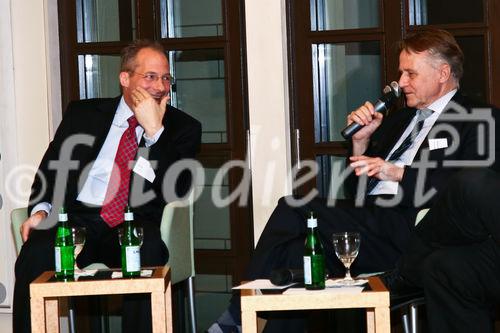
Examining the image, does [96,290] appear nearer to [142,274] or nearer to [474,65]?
[142,274]

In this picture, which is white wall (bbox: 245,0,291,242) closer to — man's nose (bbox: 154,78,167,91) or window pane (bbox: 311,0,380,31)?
window pane (bbox: 311,0,380,31)

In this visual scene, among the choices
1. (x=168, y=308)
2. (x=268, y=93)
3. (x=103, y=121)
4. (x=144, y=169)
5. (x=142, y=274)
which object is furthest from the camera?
(x=268, y=93)

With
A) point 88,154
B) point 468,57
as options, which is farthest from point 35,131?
point 468,57

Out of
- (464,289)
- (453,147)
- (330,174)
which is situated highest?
(453,147)

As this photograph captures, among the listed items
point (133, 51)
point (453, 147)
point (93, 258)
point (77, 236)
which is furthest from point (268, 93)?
point (77, 236)

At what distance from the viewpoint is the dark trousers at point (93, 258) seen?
370 centimetres

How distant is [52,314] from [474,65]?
2238 mm

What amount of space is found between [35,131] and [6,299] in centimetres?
89

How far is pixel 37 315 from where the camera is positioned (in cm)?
315

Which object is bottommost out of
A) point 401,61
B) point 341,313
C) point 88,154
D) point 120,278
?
point 341,313

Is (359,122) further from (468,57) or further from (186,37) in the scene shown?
(186,37)

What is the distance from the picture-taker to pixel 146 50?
4.16 m

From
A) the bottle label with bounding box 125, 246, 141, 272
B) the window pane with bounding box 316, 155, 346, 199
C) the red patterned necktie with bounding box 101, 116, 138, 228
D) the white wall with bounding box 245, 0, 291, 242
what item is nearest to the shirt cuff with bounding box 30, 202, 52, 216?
the red patterned necktie with bounding box 101, 116, 138, 228

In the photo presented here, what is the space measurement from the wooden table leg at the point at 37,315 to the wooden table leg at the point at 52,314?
0.46 meters
